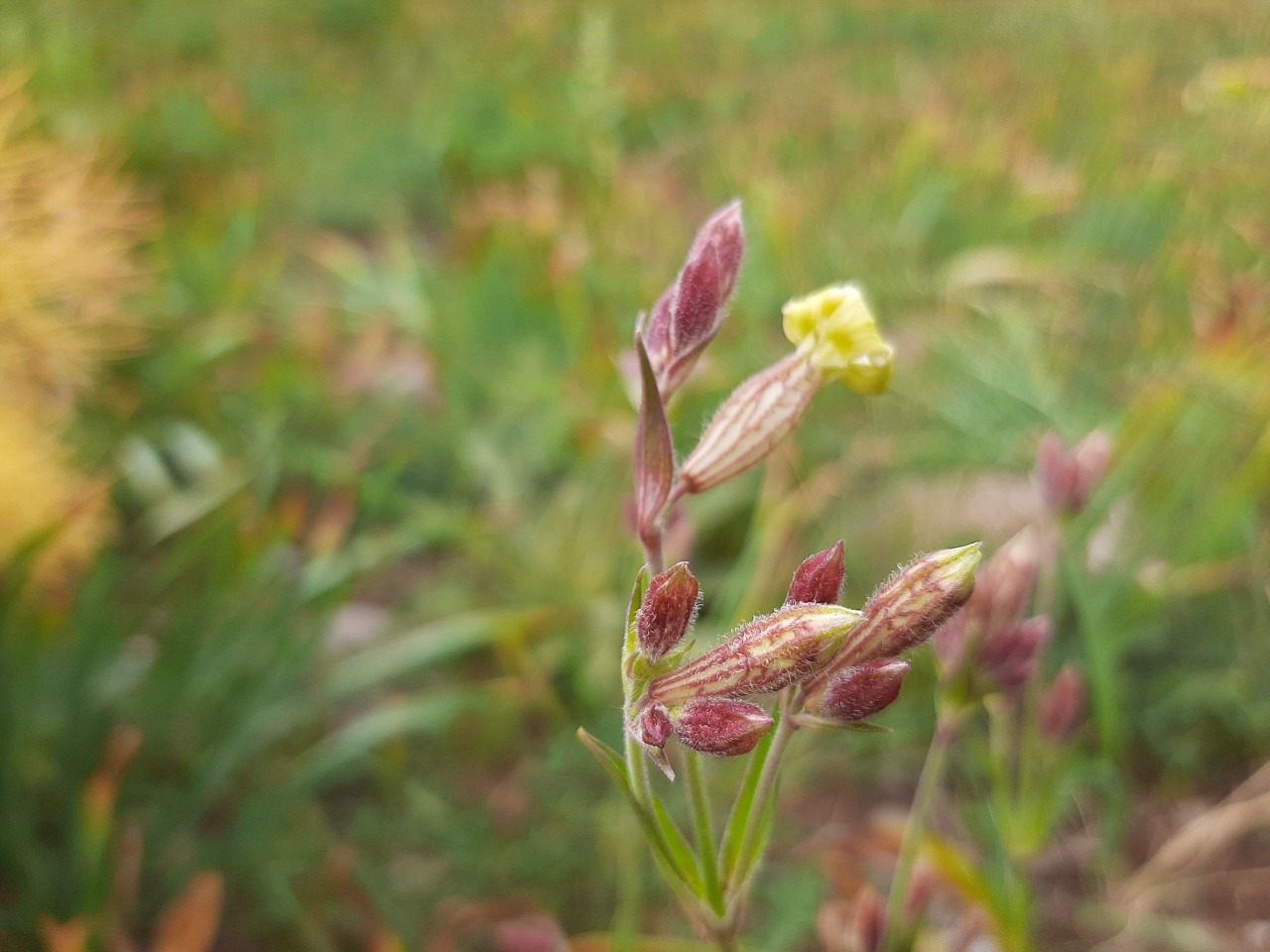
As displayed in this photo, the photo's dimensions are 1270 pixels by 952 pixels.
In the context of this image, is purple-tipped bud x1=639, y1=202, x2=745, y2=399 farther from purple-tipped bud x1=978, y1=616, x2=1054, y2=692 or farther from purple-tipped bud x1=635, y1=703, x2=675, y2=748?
purple-tipped bud x1=978, y1=616, x2=1054, y2=692

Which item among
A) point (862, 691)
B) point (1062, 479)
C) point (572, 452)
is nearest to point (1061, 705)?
point (1062, 479)

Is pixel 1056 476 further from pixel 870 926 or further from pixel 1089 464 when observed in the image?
pixel 870 926

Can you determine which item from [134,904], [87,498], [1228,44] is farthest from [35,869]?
[1228,44]

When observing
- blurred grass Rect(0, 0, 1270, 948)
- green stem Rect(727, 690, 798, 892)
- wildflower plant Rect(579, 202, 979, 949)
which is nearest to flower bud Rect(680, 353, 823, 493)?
wildflower plant Rect(579, 202, 979, 949)

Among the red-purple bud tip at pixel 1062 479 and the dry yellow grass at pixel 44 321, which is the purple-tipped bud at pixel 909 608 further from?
the dry yellow grass at pixel 44 321

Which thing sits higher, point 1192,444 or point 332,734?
point 332,734

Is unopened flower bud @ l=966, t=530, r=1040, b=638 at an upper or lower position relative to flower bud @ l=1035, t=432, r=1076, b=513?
upper

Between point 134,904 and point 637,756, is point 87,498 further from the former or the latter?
point 637,756

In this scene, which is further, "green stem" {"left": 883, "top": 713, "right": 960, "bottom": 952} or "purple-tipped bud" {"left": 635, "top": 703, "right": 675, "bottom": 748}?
"green stem" {"left": 883, "top": 713, "right": 960, "bottom": 952}

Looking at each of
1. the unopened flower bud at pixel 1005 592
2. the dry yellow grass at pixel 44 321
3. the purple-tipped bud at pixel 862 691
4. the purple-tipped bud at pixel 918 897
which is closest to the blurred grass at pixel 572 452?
the dry yellow grass at pixel 44 321
